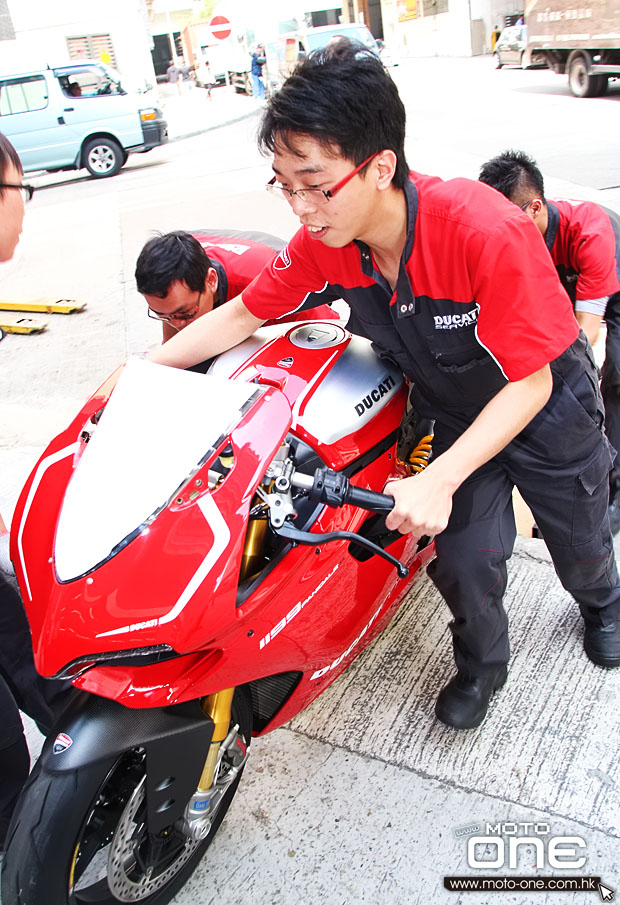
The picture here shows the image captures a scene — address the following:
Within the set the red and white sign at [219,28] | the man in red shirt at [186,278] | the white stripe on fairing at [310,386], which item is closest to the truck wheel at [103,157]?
the red and white sign at [219,28]

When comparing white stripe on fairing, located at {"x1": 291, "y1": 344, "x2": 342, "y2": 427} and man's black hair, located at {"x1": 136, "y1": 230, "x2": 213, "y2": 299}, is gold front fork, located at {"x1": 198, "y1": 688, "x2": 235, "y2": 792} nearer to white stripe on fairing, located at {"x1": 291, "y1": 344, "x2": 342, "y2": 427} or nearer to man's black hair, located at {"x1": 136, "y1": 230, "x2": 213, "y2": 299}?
white stripe on fairing, located at {"x1": 291, "y1": 344, "x2": 342, "y2": 427}

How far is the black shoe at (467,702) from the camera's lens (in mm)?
2244

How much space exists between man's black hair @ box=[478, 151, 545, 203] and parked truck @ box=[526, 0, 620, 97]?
13.2 m

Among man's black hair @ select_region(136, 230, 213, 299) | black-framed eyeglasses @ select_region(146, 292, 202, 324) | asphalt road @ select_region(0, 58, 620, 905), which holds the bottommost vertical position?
asphalt road @ select_region(0, 58, 620, 905)

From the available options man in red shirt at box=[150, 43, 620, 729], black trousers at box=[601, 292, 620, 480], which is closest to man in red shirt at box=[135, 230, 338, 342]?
man in red shirt at box=[150, 43, 620, 729]

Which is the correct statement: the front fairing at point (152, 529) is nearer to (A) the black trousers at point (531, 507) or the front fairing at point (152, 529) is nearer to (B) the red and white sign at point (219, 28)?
(A) the black trousers at point (531, 507)

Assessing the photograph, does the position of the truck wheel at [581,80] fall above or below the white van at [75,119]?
below

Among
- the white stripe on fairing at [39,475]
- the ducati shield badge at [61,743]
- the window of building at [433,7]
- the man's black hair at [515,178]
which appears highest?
the window of building at [433,7]

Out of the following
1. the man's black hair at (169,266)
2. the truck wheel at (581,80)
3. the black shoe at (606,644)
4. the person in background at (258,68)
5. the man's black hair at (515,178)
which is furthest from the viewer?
the person in background at (258,68)

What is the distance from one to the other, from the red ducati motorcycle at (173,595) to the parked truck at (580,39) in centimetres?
1482

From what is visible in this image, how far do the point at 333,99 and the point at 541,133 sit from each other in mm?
10926

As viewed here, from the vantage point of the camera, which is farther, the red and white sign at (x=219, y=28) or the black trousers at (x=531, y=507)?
the red and white sign at (x=219, y=28)

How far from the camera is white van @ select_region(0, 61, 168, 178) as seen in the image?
1327 centimetres

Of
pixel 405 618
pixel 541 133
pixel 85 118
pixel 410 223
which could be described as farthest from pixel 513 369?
pixel 85 118
